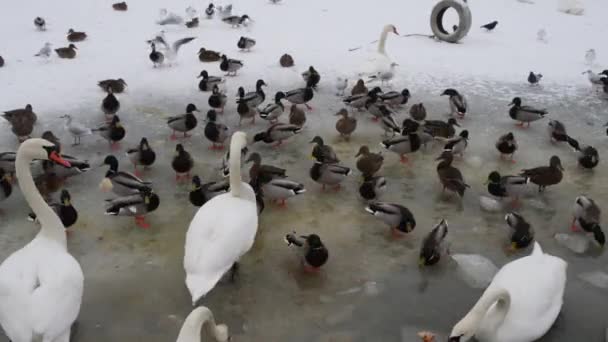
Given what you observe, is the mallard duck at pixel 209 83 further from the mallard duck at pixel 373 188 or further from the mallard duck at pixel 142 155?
the mallard duck at pixel 373 188

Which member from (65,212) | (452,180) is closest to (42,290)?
(65,212)

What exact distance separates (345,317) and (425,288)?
88 cm

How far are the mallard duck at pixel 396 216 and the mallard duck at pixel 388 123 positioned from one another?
247 centimetres

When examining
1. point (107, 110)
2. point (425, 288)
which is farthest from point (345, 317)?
point (107, 110)

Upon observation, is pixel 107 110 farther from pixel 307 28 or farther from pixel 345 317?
pixel 307 28

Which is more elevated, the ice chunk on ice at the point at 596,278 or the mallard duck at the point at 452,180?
the mallard duck at the point at 452,180

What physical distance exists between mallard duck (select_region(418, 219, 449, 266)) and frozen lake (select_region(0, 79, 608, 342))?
0.12m

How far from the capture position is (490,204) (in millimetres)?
6594

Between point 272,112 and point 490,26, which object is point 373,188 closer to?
point 272,112

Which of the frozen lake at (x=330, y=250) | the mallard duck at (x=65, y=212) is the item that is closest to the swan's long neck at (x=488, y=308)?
the frozen lake at (x=330, y=250)

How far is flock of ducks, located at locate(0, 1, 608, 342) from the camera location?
174 inches

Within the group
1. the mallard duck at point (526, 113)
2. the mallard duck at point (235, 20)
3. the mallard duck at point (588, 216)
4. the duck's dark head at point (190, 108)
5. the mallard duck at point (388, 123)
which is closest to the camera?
the mallard duck at point (588, 216)

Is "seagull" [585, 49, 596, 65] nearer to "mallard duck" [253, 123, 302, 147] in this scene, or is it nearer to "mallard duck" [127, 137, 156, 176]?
"mallard duck" [253, 123, 302, 147]

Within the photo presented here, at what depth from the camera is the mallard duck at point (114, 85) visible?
30.7ft
